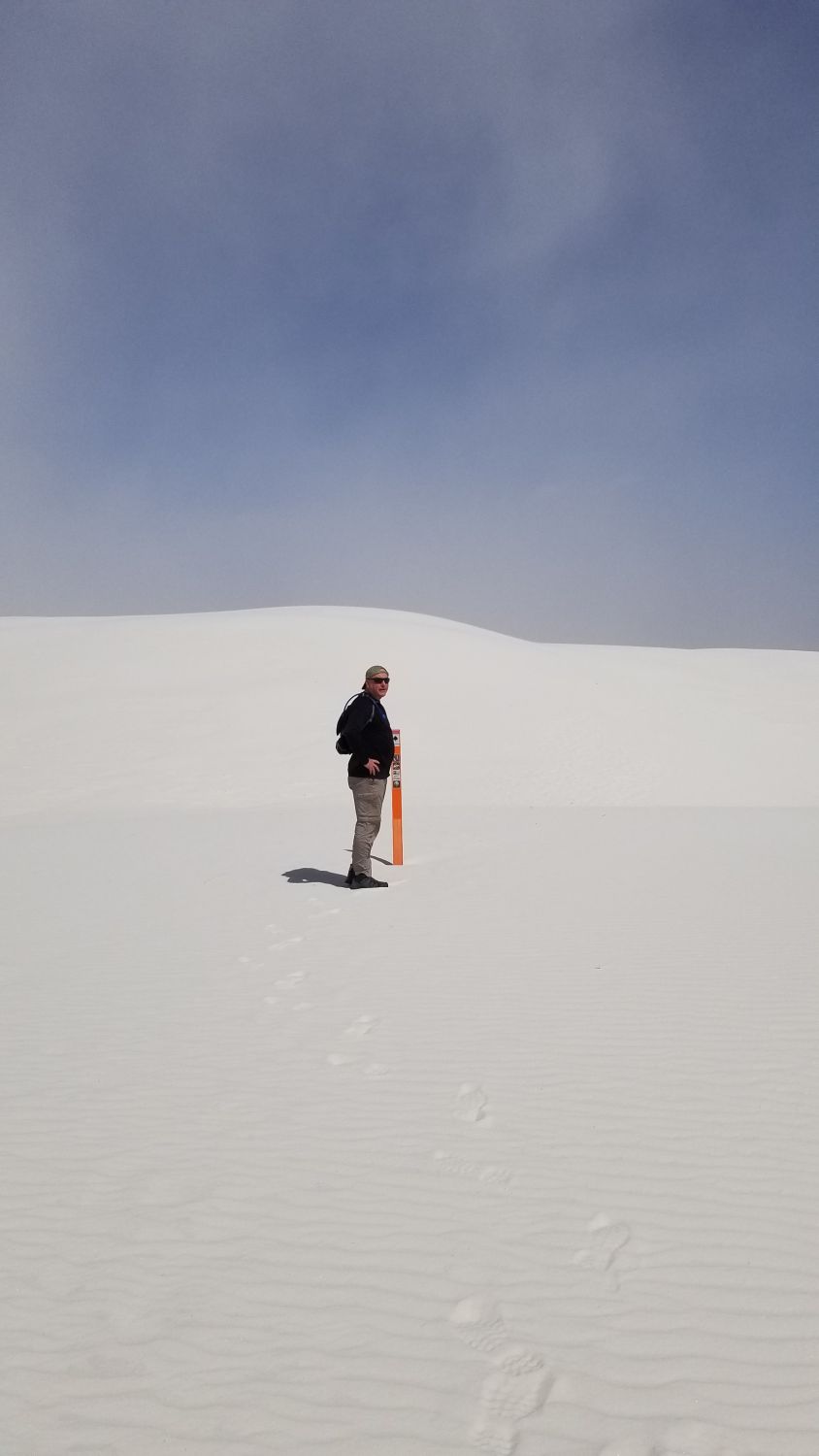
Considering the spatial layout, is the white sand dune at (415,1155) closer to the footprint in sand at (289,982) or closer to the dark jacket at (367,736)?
the footprint in sand at (289,982)

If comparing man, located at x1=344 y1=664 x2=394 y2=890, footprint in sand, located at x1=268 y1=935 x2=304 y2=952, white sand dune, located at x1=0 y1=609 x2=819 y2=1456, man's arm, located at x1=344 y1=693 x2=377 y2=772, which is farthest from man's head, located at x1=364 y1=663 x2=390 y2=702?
footprint in sand, located at x1=268 y1=935 x2=304 y2=952

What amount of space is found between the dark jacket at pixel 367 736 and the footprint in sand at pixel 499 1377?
21.3 ft

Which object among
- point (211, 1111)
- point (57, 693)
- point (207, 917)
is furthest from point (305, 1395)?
point (57, 693)

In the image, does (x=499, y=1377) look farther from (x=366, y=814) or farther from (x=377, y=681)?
(x=377, y=681)

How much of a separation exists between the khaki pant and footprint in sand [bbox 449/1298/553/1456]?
644 centimetres

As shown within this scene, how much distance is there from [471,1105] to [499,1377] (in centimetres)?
168

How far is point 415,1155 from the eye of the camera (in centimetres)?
357

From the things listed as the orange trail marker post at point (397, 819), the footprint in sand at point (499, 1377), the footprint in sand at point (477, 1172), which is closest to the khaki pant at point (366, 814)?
the orange trail marker post at point (397, 819)

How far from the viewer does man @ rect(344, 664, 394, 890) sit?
893 centimetres

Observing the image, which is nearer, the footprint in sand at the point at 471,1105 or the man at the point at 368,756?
the footprint in sand at the point at 471,1105

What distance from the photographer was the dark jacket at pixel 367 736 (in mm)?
8914

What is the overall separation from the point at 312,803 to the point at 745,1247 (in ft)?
47.3

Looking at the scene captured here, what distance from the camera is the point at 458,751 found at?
20.8 meters

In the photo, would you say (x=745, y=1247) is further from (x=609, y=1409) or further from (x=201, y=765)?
(x=201, y=765)
